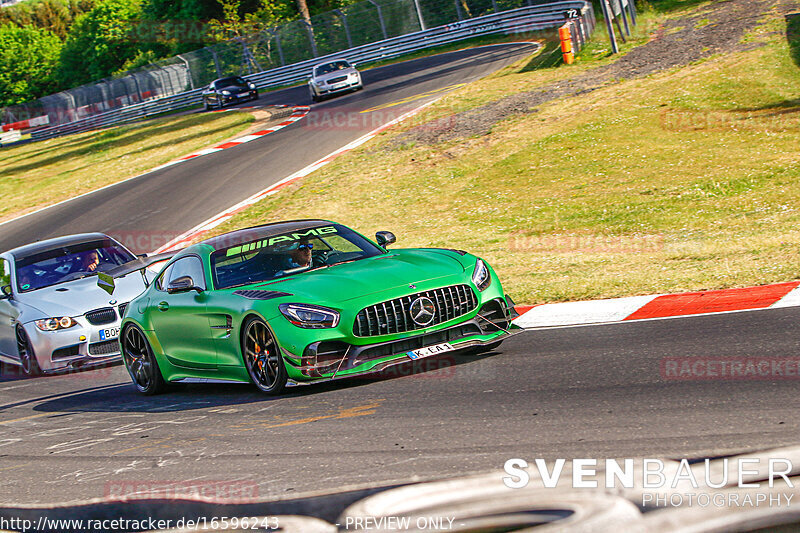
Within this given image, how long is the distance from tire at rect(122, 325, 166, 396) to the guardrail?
23.6m

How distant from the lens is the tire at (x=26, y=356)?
36.2 feet

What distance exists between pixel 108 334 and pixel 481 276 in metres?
5.53

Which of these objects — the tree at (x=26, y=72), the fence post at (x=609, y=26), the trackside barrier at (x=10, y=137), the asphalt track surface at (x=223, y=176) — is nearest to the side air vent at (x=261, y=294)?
the asphalt track surface at (x=223, y=176)

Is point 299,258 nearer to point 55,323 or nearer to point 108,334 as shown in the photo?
point 108,334

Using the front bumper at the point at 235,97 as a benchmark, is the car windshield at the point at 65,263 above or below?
below

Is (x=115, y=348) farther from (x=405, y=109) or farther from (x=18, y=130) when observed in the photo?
(x=18, y=130)

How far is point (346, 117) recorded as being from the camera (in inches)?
1116

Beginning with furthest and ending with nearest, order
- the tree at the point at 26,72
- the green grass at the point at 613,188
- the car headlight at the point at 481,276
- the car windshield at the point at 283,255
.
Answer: the tree at the point at 26,72 → the green grass at the point at 613,188 → the car windshield at the point at 283,255 → the car headlight at the point at 481,276

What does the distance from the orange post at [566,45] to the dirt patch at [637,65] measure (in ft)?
6.09

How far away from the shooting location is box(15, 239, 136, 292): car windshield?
1202 cm

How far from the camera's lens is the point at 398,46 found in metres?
44.9

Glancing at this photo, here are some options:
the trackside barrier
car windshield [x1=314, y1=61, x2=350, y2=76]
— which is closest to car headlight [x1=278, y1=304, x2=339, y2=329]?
car windshield [x1=314, y1=61, x2=350, y2=76]

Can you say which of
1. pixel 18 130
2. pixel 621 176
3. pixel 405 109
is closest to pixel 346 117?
pixel 405 109

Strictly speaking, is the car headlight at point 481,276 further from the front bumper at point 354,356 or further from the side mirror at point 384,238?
the side mirror at point 384,238
